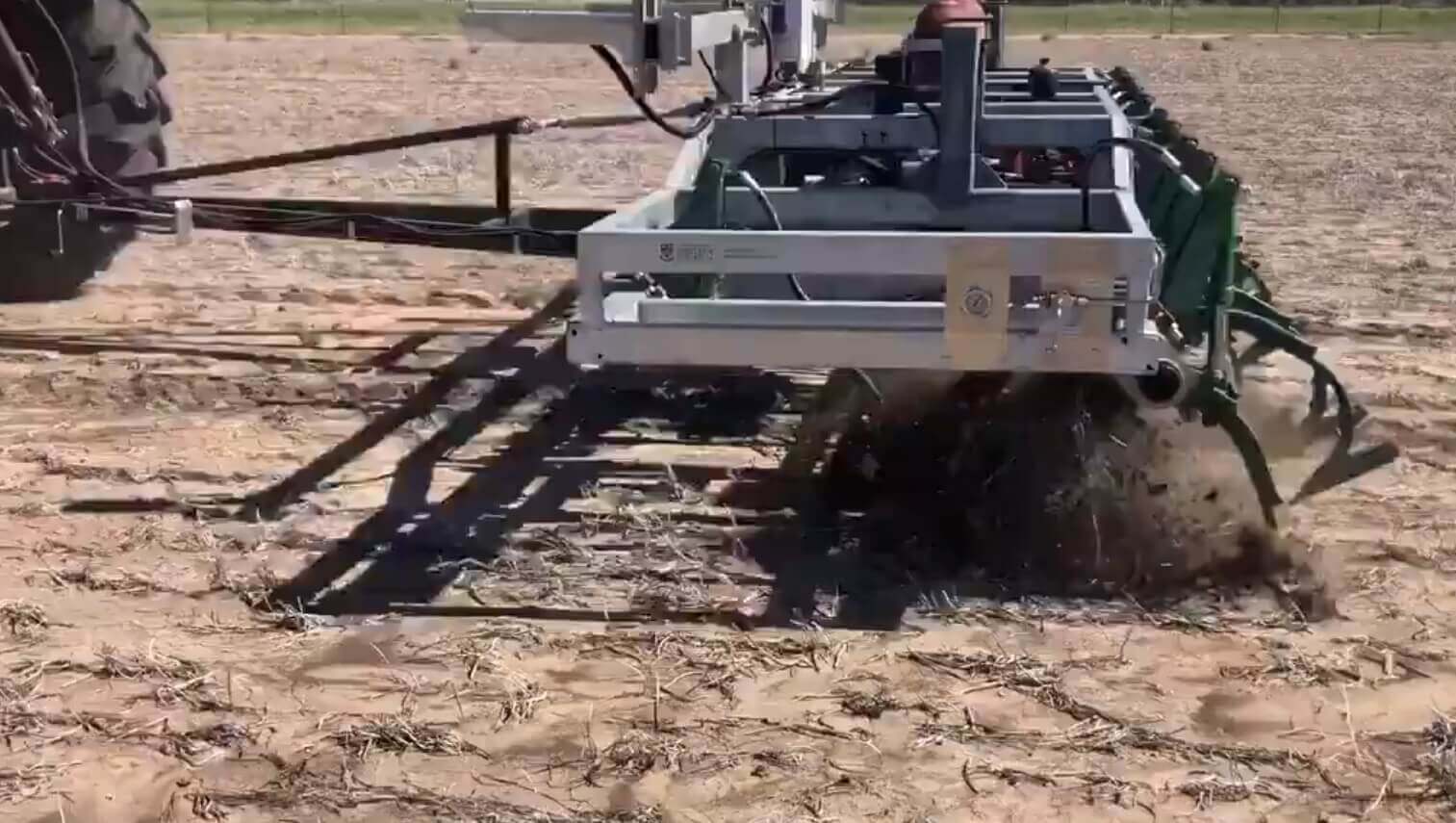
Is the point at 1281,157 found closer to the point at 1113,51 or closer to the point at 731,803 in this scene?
the point at 731,803

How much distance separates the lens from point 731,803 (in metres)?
3.30

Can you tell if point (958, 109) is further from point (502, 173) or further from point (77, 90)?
point (77, 90)

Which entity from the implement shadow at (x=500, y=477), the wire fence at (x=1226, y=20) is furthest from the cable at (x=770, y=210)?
the wire fence at (x=1226, y=20)

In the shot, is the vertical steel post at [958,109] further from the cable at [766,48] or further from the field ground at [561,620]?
the cable at [766,48]

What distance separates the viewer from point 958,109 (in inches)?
196

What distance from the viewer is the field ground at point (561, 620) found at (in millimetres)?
3402

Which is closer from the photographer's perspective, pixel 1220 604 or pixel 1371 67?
pixel 1220 604

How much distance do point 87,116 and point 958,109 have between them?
Answer: 417 centimetres

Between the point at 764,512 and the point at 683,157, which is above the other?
the point at 683,157

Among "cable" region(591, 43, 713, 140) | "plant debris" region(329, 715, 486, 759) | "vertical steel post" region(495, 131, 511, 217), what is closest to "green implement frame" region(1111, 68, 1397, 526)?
"cable" region(591, 43, 713, 140)

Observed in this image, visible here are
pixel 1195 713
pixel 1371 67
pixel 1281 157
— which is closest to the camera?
pixel 1195 713

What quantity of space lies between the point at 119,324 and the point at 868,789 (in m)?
5.12

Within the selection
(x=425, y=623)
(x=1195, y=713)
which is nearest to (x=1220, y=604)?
(x=1195, y=713)

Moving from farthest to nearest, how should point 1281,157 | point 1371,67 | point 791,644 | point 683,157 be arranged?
point 1371,67, point 1281,157, point 683,157, point 791,644
